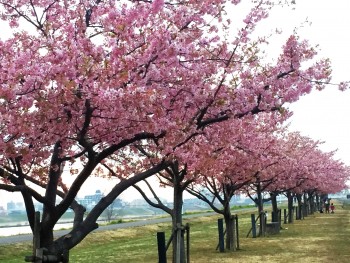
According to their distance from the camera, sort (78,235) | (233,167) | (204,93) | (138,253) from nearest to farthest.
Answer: (78,235) → (204,93) → (233,167) → (138,253)

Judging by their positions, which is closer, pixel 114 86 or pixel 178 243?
pixel 114 86

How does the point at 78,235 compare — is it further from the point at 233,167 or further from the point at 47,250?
the point at 233,167

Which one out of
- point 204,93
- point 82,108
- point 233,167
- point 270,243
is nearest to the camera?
point 82,108

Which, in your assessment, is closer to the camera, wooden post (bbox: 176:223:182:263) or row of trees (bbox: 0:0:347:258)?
row of trees (bbox: 0:0:347:258)

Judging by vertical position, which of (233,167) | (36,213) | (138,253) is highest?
(233,167)

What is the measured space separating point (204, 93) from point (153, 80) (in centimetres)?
178

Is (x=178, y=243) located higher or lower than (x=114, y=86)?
lower

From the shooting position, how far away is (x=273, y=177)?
33562 millimetres

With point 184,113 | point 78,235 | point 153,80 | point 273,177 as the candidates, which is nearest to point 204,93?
point 184,113

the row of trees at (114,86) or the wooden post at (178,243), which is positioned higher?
the row of trees at (114,86)

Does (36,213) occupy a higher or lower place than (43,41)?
lower

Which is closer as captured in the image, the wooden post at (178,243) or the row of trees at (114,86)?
the row of trees at (114,86)

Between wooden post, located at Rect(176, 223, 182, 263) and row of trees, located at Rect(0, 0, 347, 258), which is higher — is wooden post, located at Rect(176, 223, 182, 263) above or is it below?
below

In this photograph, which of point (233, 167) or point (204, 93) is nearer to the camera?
point (204, 93)
